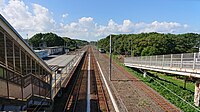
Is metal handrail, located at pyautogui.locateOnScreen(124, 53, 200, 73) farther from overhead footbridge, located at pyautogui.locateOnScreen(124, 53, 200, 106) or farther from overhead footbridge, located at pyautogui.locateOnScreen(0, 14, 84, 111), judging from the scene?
overhead footbridge, located at pyautogui.locateOnScreen(0, 14, 84, 111)

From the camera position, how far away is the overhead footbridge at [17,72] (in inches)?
233

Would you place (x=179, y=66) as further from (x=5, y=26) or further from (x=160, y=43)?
(x=160, y=43)

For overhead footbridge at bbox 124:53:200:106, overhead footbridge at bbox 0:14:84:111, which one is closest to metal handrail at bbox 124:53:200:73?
overhead footbridge at bbox 124:53:200:106

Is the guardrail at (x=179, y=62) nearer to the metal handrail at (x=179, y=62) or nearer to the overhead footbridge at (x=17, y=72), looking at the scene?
the metal handrail at (x=179, y=62)

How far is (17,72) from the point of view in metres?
7.16

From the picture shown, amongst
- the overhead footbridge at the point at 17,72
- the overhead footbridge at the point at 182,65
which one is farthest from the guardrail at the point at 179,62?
the overhead footbridge at the point at 17,72

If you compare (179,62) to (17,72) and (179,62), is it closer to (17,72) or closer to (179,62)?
(179,62)

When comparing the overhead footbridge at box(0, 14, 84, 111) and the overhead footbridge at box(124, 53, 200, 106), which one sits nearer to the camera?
the overhead footbridge at box(0, 14, 84, 111)

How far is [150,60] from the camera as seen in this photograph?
2417cm

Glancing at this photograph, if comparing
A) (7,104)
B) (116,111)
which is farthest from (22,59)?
(116,111)

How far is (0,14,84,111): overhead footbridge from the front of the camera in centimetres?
593

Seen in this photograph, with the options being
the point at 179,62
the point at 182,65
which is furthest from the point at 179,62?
the point at 182,65

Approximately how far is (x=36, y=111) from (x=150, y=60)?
17.6 m

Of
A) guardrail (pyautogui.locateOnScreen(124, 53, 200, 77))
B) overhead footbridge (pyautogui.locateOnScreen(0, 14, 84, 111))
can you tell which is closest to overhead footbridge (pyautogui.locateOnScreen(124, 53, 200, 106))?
guardrail (pyautogui.locateOnScreen(124, 53, 200, 77))
